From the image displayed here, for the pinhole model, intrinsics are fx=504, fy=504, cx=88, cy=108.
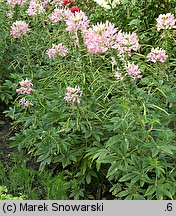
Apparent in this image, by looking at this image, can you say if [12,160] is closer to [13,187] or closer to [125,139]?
[13,187]

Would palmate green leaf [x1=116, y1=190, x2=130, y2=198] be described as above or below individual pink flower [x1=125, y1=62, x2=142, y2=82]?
below

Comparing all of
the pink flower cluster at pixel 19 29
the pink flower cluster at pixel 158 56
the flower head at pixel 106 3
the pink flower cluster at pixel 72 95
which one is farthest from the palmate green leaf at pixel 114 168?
the flower head at pixel 106 3

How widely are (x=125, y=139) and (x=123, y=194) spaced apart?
396 millimetres

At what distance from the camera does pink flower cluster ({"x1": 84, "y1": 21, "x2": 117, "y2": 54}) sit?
3023 millimetres

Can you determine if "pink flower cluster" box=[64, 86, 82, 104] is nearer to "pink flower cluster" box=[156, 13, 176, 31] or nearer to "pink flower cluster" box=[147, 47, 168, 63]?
"pink flower cluster" box=[147, 47, 168, 63]

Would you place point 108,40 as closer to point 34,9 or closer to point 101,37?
point 101,37

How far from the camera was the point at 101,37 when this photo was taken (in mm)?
3033

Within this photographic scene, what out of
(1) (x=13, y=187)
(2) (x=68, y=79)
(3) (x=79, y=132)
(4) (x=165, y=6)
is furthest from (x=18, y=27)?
(4) (x=165, y=6)

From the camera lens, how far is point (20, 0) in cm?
454

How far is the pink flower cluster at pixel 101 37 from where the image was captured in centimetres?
302

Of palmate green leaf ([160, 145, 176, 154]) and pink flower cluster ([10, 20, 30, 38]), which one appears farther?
pink flower cluster ([10, 20, 30, 38])

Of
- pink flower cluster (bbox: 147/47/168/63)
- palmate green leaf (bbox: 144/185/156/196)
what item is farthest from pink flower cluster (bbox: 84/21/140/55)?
palmate green leaf (bbox: 144/185/156/196)

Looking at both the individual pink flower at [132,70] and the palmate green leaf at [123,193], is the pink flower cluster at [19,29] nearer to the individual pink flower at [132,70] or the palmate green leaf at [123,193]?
the individual pink flower at [132,70]

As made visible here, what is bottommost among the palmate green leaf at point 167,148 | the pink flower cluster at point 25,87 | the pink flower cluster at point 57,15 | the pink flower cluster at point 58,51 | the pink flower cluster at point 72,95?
the palmate green leaf at point 167,148
